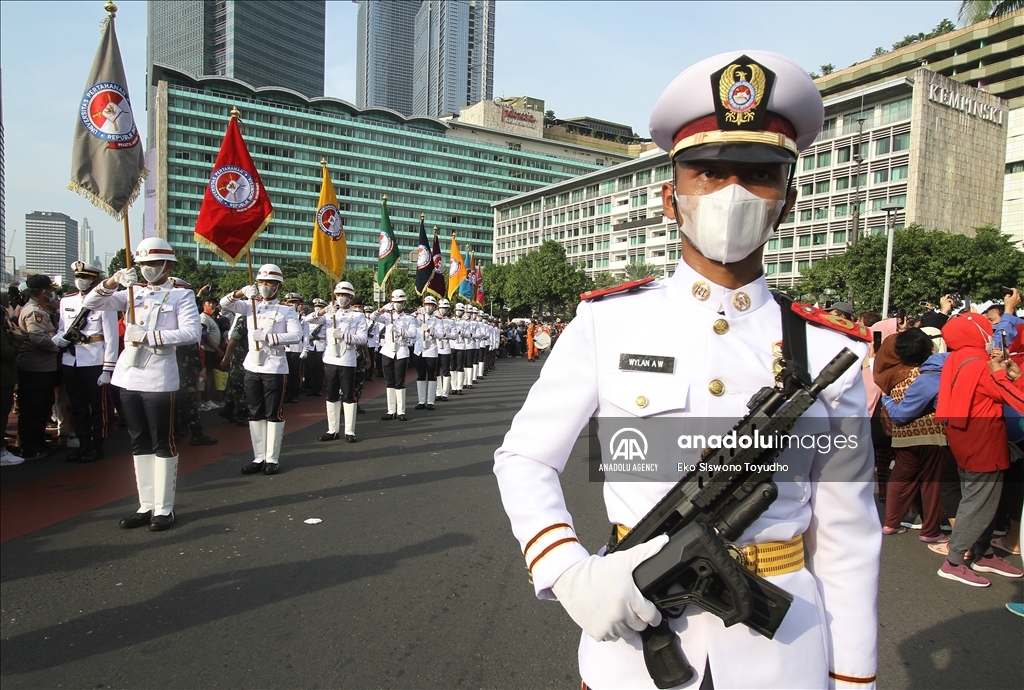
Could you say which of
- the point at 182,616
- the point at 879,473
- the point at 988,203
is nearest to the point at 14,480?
the point at 182,616

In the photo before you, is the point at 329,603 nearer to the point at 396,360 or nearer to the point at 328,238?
the point at 396,360

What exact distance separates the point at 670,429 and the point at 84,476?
24.5 feet

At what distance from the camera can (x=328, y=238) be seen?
10.9 meters

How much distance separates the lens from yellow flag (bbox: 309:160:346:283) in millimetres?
10734

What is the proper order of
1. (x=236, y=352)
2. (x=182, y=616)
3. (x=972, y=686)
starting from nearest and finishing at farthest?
(x=972, y=686), (x=182, y=616), (x=236, y=352)

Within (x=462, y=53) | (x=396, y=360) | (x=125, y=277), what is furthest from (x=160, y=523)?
(x=462, y=53)

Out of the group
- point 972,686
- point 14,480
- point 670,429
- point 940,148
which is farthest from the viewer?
point 940,148

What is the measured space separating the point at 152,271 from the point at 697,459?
5475mm

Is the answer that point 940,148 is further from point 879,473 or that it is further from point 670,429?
point 670,429

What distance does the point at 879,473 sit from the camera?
6812 mm

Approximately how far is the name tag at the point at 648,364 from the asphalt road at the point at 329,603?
2173 millimetres

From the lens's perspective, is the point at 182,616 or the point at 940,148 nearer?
the point at 182,616

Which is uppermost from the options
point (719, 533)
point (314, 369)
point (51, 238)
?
point (51, 238)

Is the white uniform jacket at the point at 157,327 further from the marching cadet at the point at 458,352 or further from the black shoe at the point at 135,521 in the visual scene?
the marching cadet at the point at 458,352
